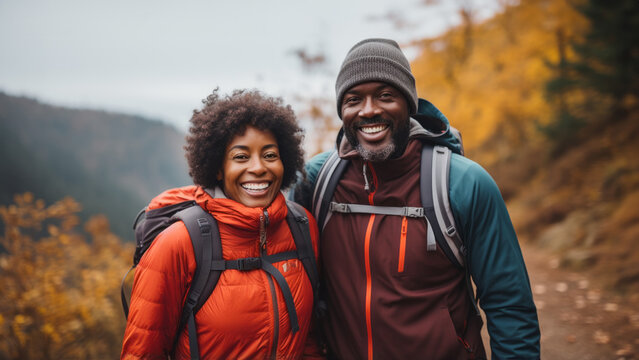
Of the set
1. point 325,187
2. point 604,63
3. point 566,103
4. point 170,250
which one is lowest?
point 170,250

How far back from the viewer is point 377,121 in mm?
2416

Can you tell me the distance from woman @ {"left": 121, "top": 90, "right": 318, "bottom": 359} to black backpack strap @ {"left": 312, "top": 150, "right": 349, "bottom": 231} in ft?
0.52

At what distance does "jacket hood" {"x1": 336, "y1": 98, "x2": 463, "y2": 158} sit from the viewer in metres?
2.42

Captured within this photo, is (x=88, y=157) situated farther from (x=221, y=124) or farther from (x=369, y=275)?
(x=369, y=275)

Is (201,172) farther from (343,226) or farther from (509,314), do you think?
(509,314)

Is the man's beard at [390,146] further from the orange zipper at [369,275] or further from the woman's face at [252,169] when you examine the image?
the woman's face at [252,169]

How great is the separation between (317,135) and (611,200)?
742 centimetres

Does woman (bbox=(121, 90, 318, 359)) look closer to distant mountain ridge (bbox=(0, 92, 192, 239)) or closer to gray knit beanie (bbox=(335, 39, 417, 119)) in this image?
gray knit beanie (bbox=(335, 39, 417, 119))

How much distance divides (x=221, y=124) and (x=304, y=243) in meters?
0.93

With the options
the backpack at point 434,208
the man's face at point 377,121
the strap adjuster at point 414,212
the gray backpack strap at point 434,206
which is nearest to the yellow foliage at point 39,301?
the backpack at point 434,208

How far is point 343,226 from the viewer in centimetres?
245

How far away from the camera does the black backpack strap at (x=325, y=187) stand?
8.39 feet

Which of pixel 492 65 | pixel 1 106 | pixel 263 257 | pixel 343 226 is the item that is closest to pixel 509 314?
pixel 343 226

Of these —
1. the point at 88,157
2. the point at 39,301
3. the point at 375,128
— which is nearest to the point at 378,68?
→ the point at 375,128
